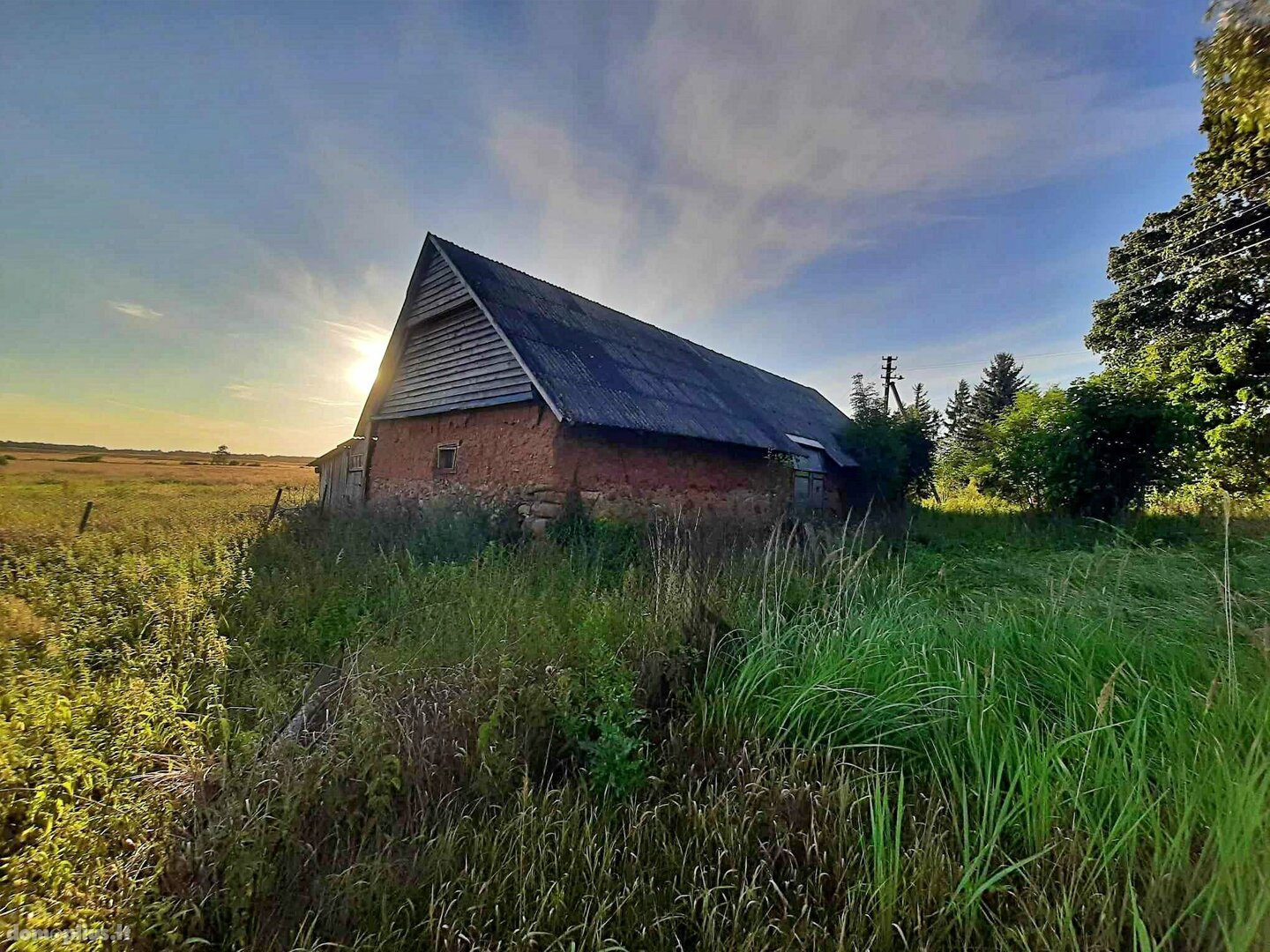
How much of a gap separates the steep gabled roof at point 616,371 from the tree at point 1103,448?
Answer: 4.66 m

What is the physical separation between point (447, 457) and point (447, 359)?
6.65 feet

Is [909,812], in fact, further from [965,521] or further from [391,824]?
[965,521]

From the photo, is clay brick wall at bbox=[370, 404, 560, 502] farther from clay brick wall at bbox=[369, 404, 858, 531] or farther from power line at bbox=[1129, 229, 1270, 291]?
power line at bbox=[1129, 229, 1270, 291]

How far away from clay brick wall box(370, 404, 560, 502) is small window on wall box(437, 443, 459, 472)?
0.08 meters

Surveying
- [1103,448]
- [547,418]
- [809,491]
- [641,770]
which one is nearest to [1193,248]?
[1103,448]

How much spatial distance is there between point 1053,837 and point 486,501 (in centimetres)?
827

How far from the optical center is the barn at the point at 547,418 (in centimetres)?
838

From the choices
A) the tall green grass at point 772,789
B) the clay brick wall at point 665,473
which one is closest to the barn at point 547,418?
the clay brick wall at point 665,473

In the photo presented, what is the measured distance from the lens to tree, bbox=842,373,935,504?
14.9 meters

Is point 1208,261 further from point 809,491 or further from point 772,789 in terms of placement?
point 772,789

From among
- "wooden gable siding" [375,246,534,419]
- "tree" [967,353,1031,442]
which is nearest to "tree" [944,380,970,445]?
"tree" [967,353,1031,442]

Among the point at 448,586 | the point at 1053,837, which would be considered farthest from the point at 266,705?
the point at 1053,837

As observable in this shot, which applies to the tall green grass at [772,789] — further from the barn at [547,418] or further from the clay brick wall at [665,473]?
the barn at [547,418]

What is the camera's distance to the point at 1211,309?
1572 cm
